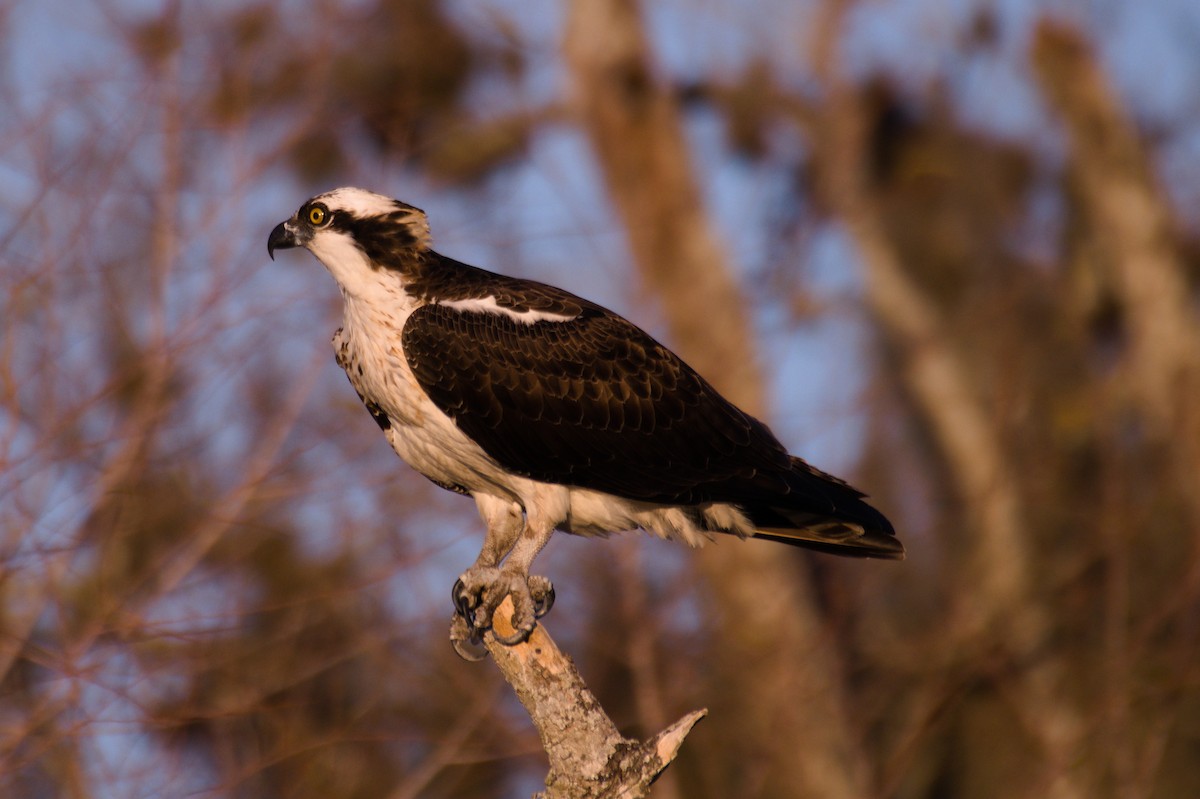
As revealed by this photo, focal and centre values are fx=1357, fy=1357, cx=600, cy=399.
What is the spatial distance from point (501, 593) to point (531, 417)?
0.74m

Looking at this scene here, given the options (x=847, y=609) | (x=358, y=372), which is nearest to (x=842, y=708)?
(x=847, y=609)

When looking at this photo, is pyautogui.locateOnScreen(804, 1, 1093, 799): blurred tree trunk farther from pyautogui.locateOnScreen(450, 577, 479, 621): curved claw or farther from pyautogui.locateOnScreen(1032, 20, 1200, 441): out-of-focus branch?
pyautogui.locateOnScreen(450, 577, 479, 621): curved claw

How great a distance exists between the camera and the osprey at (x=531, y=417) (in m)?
5.51

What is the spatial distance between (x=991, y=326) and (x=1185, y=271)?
460 cm

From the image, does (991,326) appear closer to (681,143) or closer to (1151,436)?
(1151,436)

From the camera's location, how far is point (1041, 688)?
45.5 feet

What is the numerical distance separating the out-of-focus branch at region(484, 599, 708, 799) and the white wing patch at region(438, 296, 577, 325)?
51.8 inches

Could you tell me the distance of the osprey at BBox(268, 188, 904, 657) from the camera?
551 cm

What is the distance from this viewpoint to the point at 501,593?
211 inches

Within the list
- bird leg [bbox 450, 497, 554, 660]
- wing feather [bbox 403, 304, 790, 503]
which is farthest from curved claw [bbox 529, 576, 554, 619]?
wing feather [bbox 403, 304, 790, 503]

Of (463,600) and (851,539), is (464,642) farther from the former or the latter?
(851,539)

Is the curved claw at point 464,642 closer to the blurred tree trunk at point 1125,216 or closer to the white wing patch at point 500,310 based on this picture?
the white wing patch at point 500,310

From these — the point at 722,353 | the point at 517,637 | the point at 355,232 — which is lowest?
the point at 517,637

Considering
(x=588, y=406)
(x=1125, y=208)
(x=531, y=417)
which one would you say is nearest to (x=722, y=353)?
(x=588, y=406)
